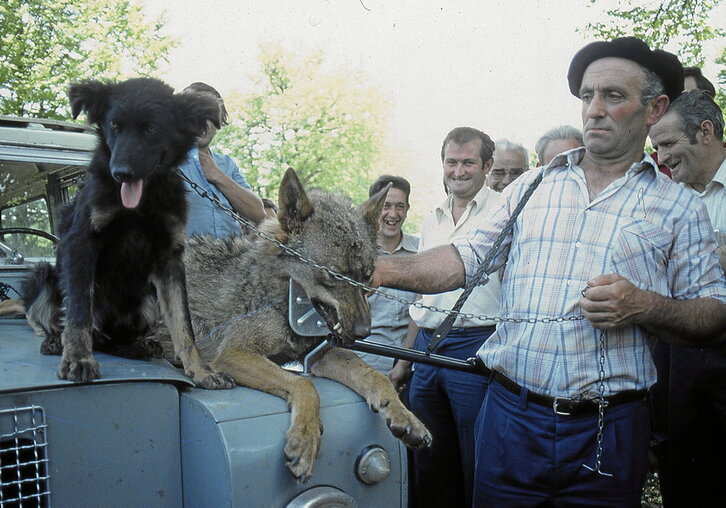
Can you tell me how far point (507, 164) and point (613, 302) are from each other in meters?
3.47

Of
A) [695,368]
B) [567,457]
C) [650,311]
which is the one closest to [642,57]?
[650,311]

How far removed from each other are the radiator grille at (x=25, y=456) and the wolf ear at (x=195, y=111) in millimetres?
1435

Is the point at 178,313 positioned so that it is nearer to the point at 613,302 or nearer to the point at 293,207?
the point at 293,207

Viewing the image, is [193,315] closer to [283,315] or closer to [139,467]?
[283,315]

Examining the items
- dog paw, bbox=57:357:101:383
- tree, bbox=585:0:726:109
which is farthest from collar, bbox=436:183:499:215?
tree, bbox=585:0:726:109

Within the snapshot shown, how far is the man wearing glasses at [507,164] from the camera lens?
5.77 meters

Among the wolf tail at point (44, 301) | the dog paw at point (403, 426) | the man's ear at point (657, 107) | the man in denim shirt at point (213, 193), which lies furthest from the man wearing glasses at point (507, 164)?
the wolf tail at point (44, 301)

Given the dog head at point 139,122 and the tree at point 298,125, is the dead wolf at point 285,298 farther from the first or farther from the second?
the tree at point 298,125

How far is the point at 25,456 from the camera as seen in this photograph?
6.40 ft

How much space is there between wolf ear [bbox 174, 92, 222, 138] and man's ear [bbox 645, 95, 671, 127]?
198cm

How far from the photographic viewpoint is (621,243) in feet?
8.77

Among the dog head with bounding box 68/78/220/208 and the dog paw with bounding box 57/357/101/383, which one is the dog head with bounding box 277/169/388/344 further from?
the dog paw with bounding box 57/357/101/383

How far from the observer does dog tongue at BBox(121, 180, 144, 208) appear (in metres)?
2.56

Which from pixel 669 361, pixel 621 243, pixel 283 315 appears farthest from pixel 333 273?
pixel 669 361
